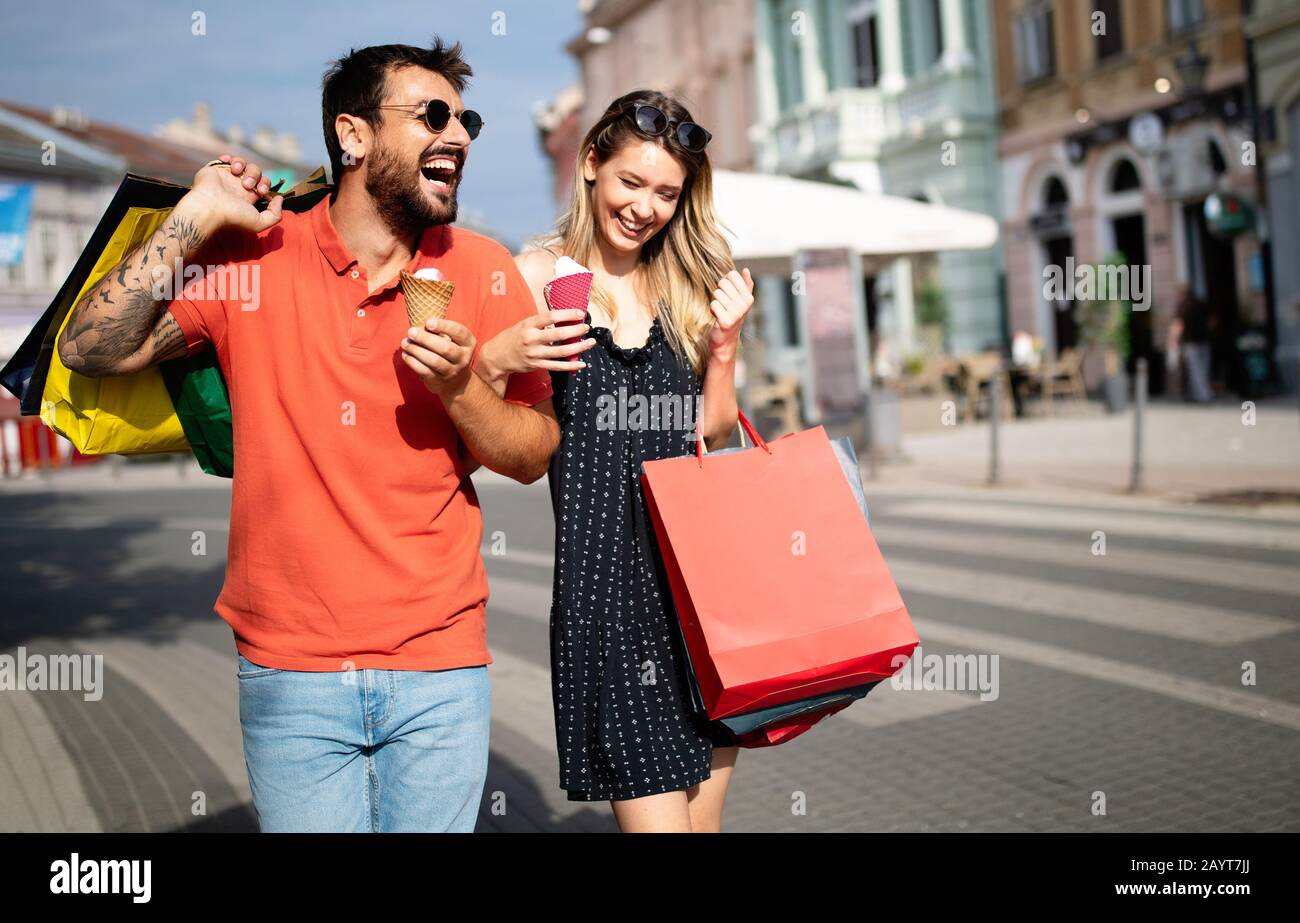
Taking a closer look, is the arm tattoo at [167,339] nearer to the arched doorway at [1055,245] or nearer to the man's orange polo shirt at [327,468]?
the man's orange polo shirt at [327,468]

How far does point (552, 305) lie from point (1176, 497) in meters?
9.60

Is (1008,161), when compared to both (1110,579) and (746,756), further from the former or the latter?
(746,756)

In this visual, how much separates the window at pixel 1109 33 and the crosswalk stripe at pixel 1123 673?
19.4 meters

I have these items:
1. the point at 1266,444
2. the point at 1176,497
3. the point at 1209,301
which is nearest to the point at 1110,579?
the point at 1176,497

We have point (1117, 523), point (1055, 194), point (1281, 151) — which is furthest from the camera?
point (1055, 194)

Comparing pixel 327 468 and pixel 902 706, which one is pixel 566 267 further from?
pixel 902 706

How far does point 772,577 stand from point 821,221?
12.9 meters

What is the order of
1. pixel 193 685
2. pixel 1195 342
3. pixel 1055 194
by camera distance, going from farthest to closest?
pixel 1055 194, pixel 1195 342, pixel 193 685

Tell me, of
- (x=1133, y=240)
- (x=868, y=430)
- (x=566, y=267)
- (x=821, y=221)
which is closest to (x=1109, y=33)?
(x=1133, y=240)

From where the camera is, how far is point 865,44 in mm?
30703

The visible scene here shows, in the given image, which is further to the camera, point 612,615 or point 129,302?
point 612,615

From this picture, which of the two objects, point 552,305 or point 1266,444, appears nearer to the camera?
point 552,305

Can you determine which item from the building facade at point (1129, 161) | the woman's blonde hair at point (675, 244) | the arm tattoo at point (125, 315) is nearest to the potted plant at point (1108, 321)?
the building facade at point (1129, 161)
